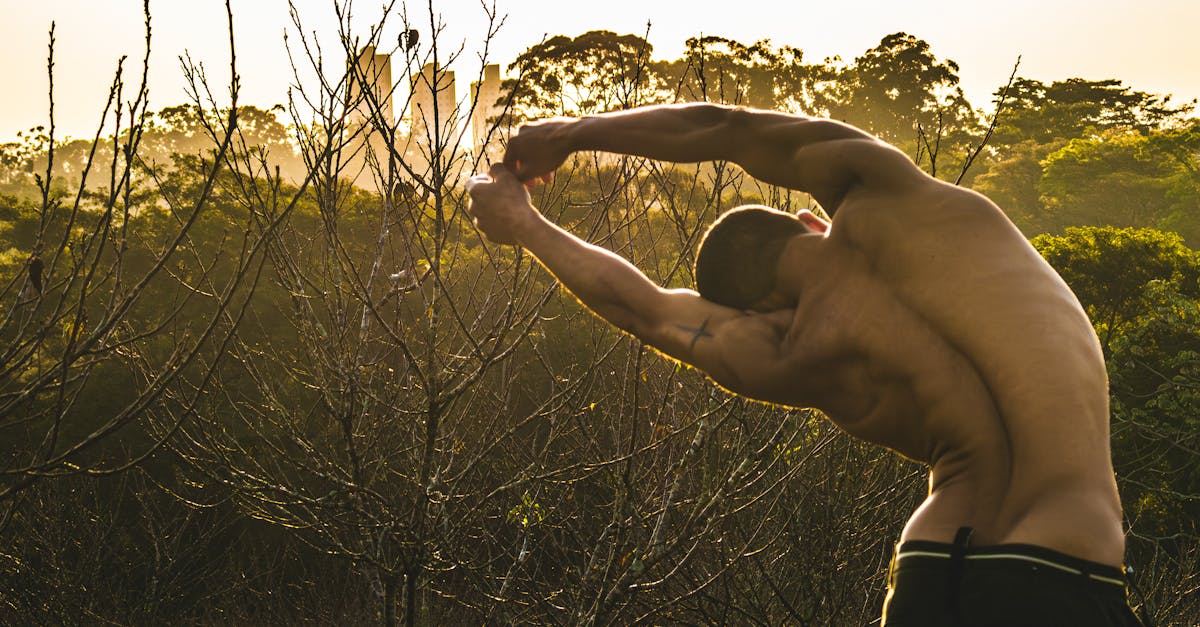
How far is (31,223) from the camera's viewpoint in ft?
56.3

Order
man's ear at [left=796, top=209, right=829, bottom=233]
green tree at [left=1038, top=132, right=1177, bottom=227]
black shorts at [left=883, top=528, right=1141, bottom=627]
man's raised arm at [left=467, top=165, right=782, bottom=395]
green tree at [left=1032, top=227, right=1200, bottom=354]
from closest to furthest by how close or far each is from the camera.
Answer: black shorts at [left=883, top=528, right=1141, bottom=627] < man's raised arm at [left=467, top=165, right=782, bottom=395] < man's ear at [left=796, top=209, right=829, bottom=233] < green tree at [left=1032, top=227, right=1200, bottom=354] < green tree at [left=1038, top=132, right=1177, bottom=227]

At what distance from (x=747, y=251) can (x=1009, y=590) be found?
0.90m

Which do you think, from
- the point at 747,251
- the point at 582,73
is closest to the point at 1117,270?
the point at 582,73

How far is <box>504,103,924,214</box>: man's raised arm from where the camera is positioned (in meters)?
2.15

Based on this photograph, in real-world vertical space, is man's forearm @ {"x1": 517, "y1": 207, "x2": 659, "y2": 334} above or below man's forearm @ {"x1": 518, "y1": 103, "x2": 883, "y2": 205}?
below

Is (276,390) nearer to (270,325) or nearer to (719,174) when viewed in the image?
(270,325)

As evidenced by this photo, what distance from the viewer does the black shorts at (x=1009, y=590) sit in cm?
186

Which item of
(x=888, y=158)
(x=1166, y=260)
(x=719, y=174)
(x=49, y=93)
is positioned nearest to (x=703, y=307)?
(x=888, y=158)

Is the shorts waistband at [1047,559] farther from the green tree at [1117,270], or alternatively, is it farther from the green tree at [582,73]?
the green tree at [1117,270]

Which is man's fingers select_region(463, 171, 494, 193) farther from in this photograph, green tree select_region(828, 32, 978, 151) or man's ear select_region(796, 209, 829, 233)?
green tree select_region(828, 32, 978, 151)

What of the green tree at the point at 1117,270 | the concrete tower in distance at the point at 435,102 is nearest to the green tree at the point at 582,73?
the concrete tower in distance at the point at 435,102

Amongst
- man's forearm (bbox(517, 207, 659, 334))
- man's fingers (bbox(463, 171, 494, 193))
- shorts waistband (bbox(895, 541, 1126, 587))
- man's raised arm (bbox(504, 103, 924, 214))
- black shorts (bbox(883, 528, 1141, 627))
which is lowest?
black shorts (bbox(883, 528, 1141, 627))

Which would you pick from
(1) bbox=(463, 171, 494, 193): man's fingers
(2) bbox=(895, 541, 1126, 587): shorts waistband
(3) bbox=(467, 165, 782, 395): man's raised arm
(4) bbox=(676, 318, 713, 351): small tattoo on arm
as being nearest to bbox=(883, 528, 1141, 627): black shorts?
(2) bbox=(895, 541, 1126, 587): shorts waistband

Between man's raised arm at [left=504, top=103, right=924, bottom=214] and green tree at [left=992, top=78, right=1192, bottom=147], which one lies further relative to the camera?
green tree at [left=992, top=78, right=1192, bottom=147]
